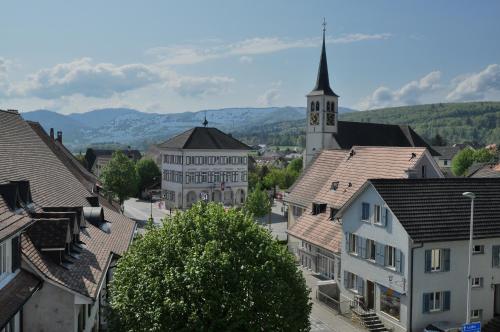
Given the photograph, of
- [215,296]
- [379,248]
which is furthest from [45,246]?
[379,248]

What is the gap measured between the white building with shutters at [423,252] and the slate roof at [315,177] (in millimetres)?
12349

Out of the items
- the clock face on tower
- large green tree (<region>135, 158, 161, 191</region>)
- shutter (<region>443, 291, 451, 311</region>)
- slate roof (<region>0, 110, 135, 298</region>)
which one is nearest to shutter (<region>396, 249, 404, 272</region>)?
shutter (<region>443, 291, 451, 311</region>)

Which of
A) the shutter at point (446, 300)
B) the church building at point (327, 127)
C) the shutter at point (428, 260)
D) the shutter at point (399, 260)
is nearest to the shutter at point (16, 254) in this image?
the shutter at point (399, 260)

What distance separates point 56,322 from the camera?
15727 mm

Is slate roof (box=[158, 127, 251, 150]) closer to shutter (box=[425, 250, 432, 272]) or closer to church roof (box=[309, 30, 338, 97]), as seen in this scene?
church roof (box=[309, 30, 338, 97])

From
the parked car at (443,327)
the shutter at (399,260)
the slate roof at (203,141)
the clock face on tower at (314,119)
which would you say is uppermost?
the clock face on tower at (314,119)

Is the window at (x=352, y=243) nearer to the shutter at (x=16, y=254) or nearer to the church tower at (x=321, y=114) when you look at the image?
the shutter at (x=16, y=254)

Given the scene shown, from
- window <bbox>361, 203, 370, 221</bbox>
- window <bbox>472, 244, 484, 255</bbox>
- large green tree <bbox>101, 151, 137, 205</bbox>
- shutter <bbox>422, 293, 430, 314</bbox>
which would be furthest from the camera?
large green tree <bbox>101, 151, 137, 205</bbox>

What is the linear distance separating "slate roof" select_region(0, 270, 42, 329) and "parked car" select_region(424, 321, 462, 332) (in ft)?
62.6

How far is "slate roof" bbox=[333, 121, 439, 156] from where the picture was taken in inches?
3465

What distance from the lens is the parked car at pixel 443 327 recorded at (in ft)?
85.5

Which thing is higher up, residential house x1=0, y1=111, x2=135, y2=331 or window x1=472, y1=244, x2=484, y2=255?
residential house x1=0, y1=111, x2=135, y2=331

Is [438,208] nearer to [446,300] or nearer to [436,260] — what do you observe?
[436,260]

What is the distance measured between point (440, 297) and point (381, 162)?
1171 centimetres
